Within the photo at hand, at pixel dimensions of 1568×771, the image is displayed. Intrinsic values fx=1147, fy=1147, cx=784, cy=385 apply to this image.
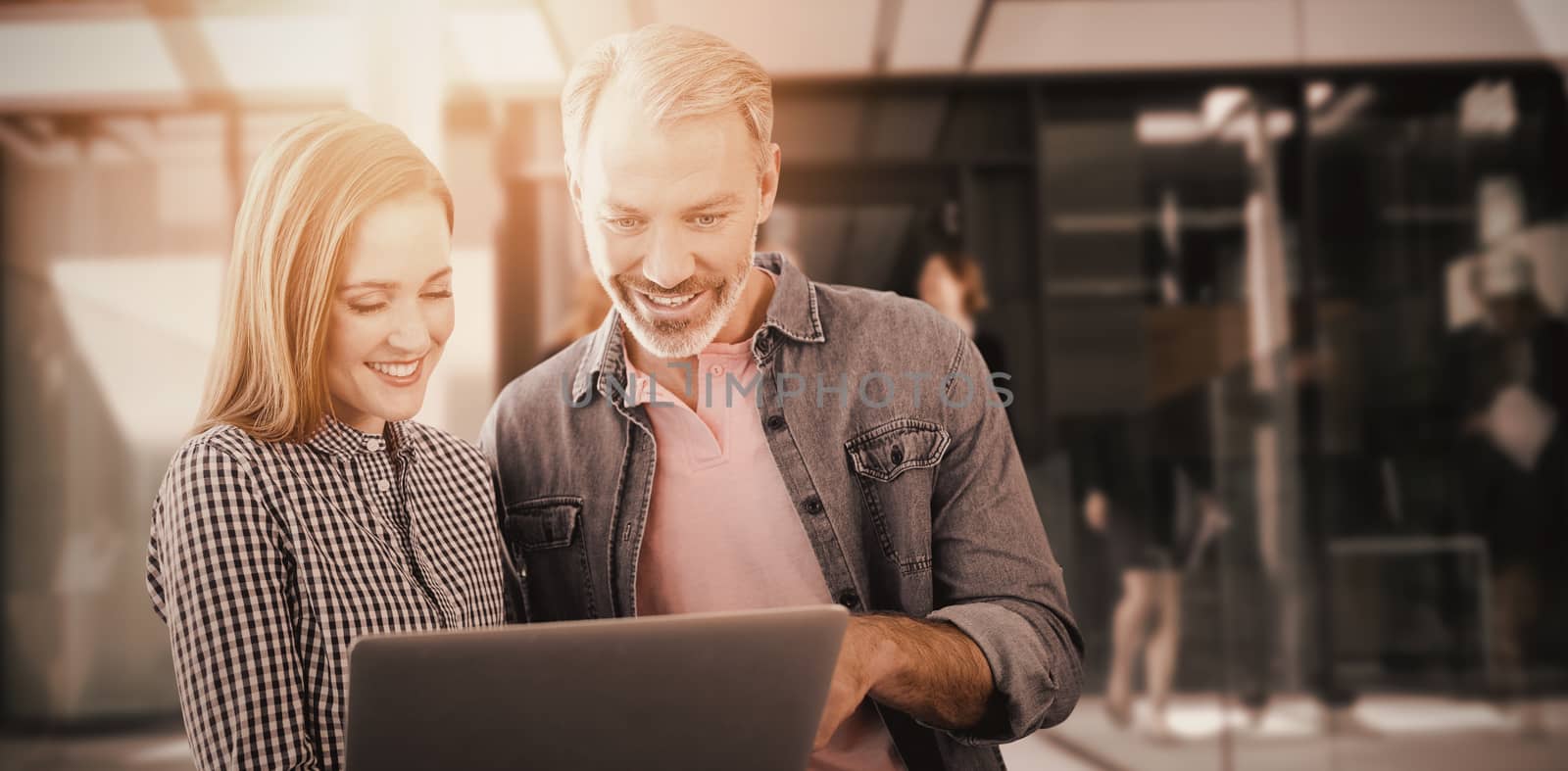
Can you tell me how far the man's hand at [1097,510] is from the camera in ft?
12.5

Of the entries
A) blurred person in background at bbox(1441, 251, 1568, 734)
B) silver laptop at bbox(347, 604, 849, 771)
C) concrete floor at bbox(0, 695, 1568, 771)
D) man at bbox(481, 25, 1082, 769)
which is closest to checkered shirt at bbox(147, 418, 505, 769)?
silver laptop at bbox(347, 604, 849, 771)

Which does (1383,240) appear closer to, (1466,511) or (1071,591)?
(1466,511)

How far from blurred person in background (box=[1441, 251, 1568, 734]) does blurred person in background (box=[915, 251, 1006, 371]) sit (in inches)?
61.6

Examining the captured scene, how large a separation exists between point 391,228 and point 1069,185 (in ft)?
9.81

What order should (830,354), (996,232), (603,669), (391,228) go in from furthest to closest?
1. (996,232)
2. (830,354)
3. (391,228)
4. (603,669)

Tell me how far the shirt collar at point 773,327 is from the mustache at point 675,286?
0.16 m

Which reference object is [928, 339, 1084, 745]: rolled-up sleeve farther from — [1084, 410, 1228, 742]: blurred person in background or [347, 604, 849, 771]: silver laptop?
[1084, 410, 1228, 742]: blurred person in background

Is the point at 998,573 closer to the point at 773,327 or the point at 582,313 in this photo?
the point at 773,327

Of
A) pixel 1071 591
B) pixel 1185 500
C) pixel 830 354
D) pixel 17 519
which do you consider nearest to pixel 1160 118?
pixel 1185 500

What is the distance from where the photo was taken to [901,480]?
5.03ft

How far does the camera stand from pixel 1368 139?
3.79 m

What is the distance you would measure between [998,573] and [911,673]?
266 mm

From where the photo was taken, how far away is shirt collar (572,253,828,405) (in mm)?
1573

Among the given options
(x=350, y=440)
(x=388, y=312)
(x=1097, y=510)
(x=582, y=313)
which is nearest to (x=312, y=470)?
(x=350, y=440)
